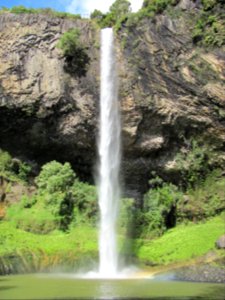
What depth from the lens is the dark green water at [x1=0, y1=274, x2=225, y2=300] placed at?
15.2 metres

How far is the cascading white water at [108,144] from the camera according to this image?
27000 millimetres

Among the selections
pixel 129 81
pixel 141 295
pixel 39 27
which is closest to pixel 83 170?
pixel 129 81

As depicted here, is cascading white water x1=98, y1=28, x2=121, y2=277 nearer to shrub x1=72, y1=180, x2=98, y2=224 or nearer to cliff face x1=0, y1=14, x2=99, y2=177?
cliff face x1=0, y1=14, x2=99, y2=177

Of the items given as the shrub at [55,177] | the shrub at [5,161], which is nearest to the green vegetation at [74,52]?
the shrub at [55,177]

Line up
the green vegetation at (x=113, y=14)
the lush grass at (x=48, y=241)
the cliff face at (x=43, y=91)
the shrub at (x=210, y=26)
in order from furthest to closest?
the green vegetation at (x=113, y=14)
the cliff face at (x=43, y=91)
the shrub at (x=210, y=26)
the lush grass at (x=48, y=241)

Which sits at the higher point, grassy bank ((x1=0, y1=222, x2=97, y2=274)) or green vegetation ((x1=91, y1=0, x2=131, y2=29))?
green vegetation ((x1=91, y1=0, x2=131, y2=29))

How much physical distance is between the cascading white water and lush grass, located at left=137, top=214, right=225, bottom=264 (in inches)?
79.3

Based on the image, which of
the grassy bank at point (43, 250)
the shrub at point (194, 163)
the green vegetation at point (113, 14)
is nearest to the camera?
the grassy bank at point (43, 250)

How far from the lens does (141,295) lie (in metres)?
15.4

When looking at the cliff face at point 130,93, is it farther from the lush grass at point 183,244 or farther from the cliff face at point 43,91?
the lush grass at point 183,244

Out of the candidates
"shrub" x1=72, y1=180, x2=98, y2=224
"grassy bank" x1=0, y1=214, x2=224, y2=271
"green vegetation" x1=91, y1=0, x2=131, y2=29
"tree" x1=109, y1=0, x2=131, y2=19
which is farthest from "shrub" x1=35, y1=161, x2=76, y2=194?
"tree" x1=109, y1=0, x2=131, y2=19

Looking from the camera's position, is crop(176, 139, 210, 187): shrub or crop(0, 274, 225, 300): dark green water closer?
crop(0, 274, 225, 300): dark green water

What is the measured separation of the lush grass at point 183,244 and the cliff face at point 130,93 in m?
5.10

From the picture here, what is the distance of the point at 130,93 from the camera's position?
2989cm
